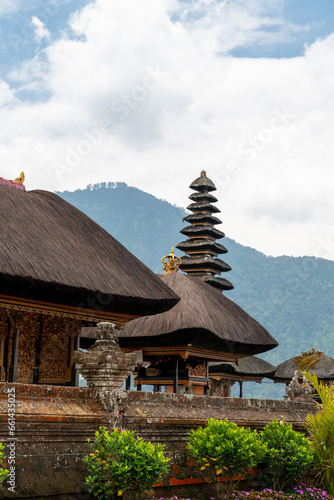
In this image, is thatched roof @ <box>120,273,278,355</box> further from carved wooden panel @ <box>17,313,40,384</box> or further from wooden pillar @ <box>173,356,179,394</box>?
carved wooden panel @ <box>17,313,40,384</box>

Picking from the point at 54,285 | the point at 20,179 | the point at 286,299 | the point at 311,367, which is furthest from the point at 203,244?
the point at 286,299

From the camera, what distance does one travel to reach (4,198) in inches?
596

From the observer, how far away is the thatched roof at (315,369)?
3509 cm

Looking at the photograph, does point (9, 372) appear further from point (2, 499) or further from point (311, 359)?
point (311, 359)

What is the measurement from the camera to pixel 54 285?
13352 mm

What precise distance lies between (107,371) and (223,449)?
2.02 m

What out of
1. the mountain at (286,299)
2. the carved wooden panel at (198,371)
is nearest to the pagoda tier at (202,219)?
the carved wooden panel at (198,371)

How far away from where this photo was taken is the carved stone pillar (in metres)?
9.41

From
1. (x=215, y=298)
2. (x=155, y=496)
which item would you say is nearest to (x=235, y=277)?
(x=215, y=298)

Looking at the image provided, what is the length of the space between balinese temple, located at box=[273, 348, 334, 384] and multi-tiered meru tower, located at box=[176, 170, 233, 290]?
589cm

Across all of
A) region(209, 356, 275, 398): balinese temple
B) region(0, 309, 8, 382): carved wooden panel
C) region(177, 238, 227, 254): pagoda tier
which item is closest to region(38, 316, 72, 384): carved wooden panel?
region(0, 309, 8, 382): carved wooden panel

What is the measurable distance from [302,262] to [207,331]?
480 ft

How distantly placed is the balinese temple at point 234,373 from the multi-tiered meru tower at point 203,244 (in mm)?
5512

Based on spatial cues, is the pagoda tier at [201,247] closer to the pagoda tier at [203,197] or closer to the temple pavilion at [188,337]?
the pagoda tier at [203,197]
